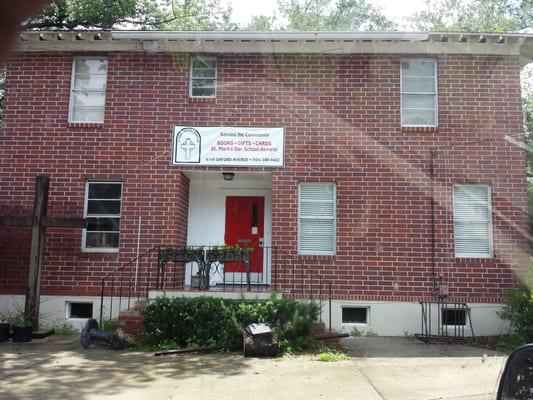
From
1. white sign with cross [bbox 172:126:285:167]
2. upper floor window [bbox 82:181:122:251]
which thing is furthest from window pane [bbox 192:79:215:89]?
upper floor window [bbox 82:181:122:251]

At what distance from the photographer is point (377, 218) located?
10984 mm

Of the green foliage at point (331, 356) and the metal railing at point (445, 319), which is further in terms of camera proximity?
the metal railing at point (445, 319)

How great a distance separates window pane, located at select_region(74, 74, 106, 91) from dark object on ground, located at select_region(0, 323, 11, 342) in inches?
205

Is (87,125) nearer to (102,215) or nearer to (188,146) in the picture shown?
(102,215)

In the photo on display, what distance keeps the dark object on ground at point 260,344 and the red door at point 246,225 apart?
3406 mm

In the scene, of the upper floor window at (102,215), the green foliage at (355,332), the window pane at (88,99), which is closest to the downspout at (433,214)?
the green foliage at (355,332)

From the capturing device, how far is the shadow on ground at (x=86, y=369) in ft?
20.9

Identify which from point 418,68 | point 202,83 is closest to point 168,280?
point 202,83

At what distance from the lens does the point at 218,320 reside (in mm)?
9031

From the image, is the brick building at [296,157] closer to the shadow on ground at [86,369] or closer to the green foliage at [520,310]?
the green foliage at [520,310]

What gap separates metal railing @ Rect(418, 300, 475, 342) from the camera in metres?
10.5

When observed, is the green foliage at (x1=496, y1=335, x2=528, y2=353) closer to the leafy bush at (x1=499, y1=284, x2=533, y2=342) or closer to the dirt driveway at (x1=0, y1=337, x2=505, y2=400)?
the leafy bush at (x1=499, y1=284, x2=533, y2=342)

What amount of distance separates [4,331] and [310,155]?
6.76 m

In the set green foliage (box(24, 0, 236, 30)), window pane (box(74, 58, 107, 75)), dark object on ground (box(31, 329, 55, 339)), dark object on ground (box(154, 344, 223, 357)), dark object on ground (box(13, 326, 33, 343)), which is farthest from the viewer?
green foliage (box(24, 0, 236, 30))
